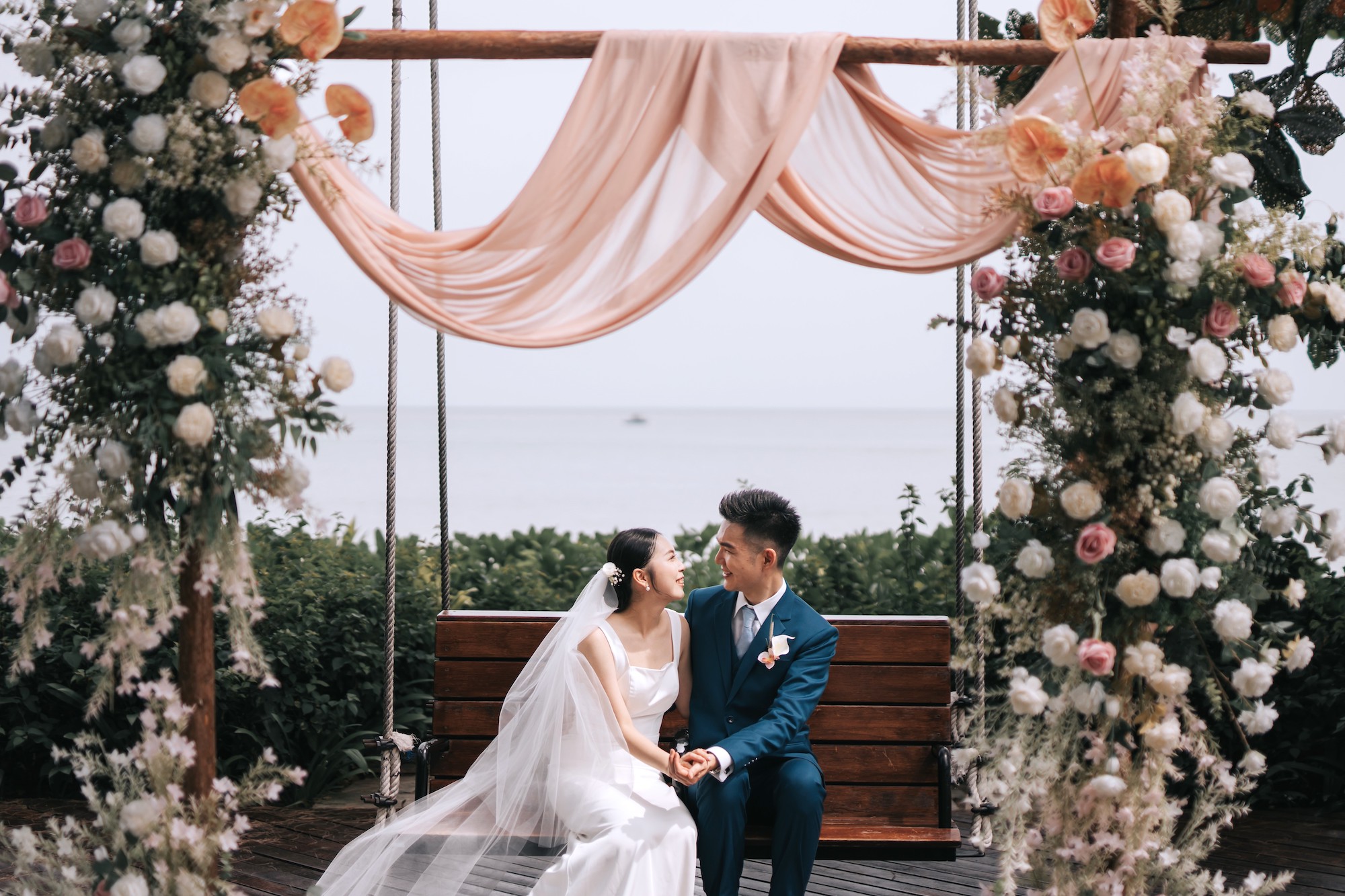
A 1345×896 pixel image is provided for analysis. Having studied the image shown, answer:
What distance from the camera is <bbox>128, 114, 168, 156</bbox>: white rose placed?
2.62m

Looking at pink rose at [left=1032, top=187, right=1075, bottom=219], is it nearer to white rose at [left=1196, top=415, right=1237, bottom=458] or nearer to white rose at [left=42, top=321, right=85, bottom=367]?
white rose at [left=1196, top=415, right=1237, bottom=458]

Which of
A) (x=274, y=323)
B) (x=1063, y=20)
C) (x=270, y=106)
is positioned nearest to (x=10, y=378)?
(x=274, y=323)

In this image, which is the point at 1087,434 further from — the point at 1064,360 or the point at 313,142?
the point at 313,142

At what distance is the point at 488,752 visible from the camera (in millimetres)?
3373

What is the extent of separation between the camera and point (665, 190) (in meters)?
3.18

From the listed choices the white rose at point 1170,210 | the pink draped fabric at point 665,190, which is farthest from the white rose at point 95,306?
the white rose at point 1170,210

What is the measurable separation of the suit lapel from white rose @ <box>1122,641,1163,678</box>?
2.85ft

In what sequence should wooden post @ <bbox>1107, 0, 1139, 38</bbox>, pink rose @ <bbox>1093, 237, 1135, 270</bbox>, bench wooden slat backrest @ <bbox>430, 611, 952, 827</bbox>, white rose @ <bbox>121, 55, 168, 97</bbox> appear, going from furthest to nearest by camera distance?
bench wooden slat backrest @ <bbox>430, 611, 952, 827</bbox>, wooden post @ <bbox>1107, 0, 1139, 38</bbox>, pink rose @ <bbox>1093, 237, 1135, 270</bbox>, white rose @ <bbox>121, 55, 168, 97</bbox>

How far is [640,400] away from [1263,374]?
76.4 m

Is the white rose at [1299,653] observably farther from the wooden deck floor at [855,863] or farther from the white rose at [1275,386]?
the wooden deck floor at [855,863]

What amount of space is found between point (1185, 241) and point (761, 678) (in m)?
1.43

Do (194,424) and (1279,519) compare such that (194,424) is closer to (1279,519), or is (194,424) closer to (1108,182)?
(1108,182)

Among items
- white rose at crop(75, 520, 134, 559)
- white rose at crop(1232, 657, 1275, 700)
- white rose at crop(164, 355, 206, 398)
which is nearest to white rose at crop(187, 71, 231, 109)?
white rose at crop(164, 355, 206, 398)

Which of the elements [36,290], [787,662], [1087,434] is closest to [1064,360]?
[1087,434]
